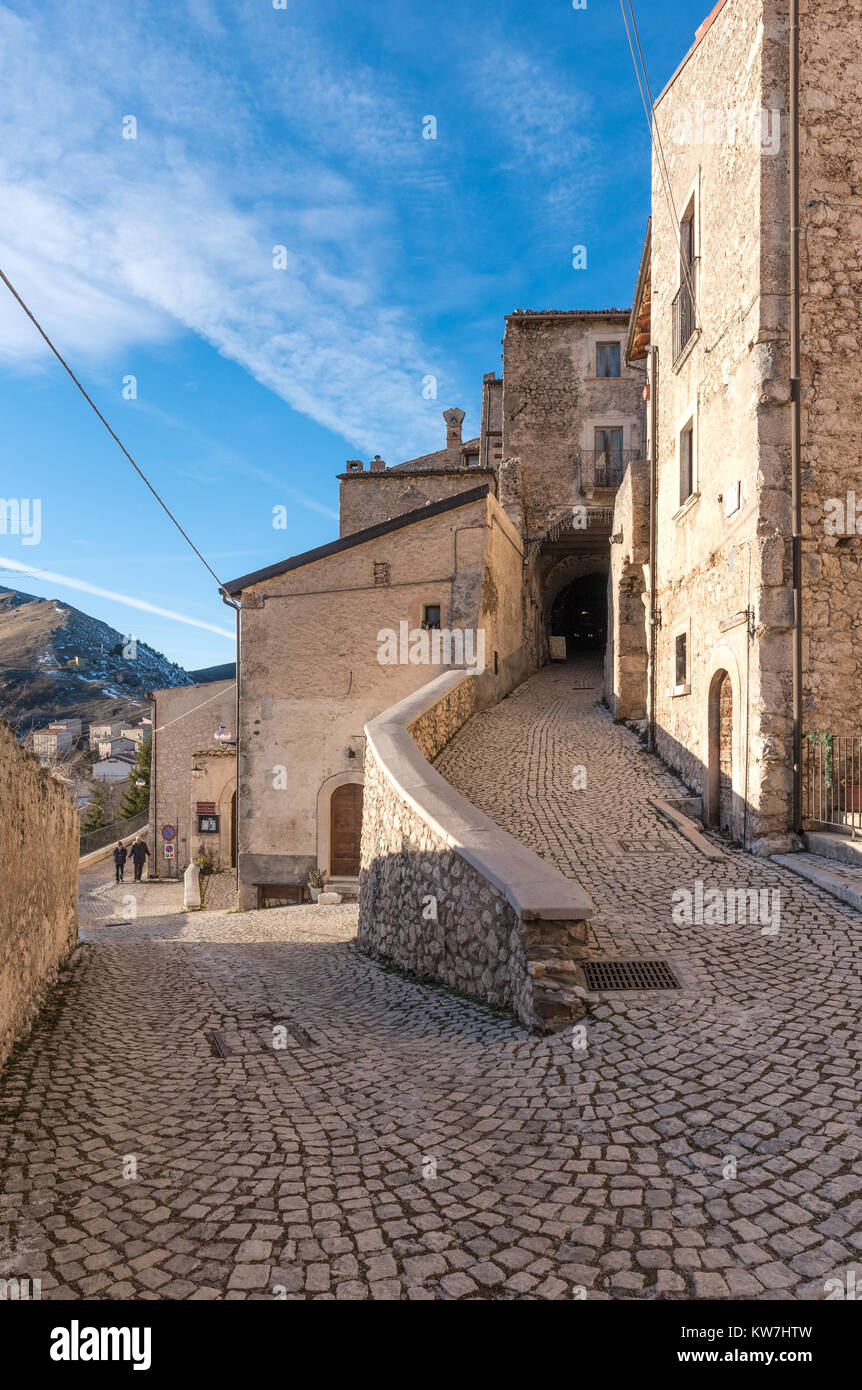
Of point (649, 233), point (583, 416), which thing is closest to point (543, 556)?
point (583, 416)

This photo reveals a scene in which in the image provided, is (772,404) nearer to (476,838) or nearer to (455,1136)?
(476,838)

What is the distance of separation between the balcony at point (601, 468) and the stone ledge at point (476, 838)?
16.5 m

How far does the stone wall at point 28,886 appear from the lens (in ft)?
15.7

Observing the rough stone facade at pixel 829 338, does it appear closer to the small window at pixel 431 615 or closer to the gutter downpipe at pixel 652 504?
the gutter downpipe at pixel 652 504

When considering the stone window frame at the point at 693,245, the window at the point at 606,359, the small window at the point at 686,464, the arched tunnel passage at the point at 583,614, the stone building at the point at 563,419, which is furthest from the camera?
the arched tunnel passage at the point at 583,614

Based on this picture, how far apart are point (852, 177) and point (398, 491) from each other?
763 inches

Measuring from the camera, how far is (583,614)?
3102cm

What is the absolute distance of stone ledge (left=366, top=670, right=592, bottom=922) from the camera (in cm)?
490

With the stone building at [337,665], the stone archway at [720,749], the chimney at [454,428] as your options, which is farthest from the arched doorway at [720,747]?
the chimney at [454,428]

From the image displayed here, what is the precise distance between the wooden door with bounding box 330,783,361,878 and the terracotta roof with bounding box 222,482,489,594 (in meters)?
4.57

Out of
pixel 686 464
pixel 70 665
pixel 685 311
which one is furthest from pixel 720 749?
pixel 70 665

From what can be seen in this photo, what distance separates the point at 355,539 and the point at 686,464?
22.0 ft

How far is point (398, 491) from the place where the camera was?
26734mm

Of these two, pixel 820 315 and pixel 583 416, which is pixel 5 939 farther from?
pixel 583 416
